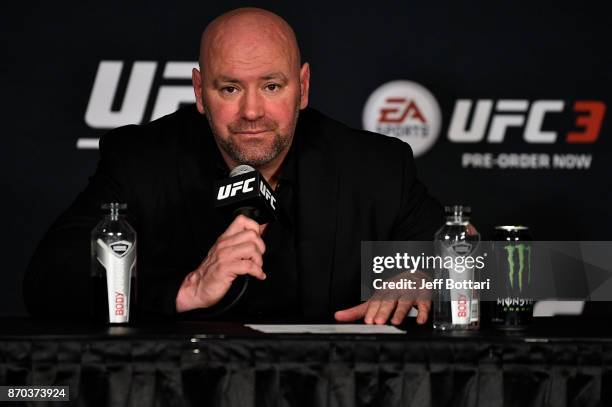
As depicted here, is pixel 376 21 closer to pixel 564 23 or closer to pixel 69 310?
pixel 564 23

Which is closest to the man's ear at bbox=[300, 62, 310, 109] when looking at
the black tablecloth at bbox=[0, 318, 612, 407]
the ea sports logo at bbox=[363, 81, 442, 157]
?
the black tablecloth at bbox=[0, 318, 612, 407]

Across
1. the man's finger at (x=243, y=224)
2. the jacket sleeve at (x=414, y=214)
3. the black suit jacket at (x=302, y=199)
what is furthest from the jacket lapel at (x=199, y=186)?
the man's finger at (x=243, y=224)

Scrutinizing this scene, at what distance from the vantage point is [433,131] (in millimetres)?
3682

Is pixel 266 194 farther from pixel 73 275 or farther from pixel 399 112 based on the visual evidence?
pixel 399 112

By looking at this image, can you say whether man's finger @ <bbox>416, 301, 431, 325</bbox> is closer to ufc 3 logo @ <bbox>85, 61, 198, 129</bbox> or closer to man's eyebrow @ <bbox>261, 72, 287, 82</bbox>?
man's eyebrow @ <bbox>261, 72, 287, 82</bbox>

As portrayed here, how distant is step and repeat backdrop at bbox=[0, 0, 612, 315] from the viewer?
3666 mm

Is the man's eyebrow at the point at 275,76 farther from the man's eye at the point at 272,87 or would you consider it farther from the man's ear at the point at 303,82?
the man's ear at the point at 303,82

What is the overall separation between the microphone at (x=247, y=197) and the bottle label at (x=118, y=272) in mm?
180

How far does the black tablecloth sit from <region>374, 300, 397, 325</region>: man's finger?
259mm

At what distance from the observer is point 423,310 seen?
2051 mm

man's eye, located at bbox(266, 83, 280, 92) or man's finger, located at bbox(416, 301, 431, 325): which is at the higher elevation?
man's eye, located at bbox(266, 83, 280, 92)

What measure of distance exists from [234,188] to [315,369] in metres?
0.39

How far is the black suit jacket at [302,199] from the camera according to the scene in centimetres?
247

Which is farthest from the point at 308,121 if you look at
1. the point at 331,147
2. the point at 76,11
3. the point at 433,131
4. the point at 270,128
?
the point at 76,11
